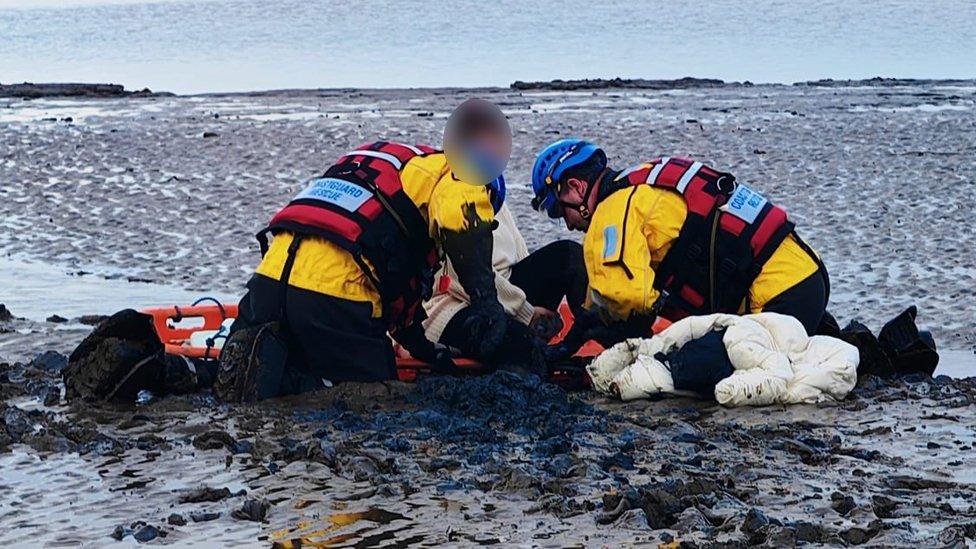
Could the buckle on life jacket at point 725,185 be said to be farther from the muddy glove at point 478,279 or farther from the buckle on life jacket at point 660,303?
the muddy glove at point 478,279

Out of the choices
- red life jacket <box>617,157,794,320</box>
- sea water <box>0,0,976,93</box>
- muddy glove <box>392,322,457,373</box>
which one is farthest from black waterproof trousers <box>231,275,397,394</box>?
sea water <box>0,0,976,93</box>

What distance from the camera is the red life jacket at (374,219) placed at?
661 cm

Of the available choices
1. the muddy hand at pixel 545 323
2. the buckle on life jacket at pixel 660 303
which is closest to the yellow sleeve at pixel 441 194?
the buckle on life jacket at pixel 660 303

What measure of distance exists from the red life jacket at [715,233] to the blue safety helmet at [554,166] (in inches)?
9.5

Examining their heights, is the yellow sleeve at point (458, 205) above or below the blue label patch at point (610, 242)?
above

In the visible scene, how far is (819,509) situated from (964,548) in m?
0.59

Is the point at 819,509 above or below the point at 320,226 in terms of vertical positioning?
below

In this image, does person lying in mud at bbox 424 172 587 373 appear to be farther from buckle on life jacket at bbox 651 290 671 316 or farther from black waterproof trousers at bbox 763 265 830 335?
black waterproof trousers at bbox 763 265 830 335

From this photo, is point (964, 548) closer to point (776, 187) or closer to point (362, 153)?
point (362, 153)

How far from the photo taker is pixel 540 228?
12.6 meters

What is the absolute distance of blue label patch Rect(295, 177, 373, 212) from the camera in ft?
21.8

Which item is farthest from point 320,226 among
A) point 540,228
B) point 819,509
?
point 540,228

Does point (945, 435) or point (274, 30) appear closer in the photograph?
point (945, 435)

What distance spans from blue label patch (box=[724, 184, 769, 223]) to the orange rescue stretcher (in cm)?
82
